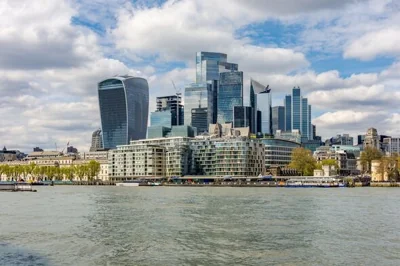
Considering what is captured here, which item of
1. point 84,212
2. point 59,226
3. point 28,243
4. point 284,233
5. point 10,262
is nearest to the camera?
point 10,262

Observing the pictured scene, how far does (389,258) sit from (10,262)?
2627cm

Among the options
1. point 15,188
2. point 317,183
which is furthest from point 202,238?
point 317,183

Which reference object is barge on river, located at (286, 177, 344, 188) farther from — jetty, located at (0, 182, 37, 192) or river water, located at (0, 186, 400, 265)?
river water, located at (0, 186, 400, 265)

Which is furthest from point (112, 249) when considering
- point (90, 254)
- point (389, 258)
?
point (389, 258)

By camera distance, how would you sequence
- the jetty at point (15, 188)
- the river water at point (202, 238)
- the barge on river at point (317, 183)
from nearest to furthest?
the river water at point (202, 238), the jetty at point (15, 188), the barge on river at point (317, 183)

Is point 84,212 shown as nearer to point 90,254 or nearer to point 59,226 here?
point 59,226

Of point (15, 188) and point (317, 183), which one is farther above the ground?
point (15, 188)

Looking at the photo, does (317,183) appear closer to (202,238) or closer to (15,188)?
(15,188)

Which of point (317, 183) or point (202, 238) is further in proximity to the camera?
point (317, 183)

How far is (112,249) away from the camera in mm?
41531

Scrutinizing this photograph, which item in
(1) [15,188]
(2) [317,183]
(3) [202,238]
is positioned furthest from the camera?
(2) [317,183]

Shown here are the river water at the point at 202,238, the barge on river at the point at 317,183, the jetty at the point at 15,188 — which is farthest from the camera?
the barge on river at the point at 317,183

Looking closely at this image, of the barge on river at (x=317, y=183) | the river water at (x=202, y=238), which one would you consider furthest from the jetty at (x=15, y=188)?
the river water at (x=202, y=238)

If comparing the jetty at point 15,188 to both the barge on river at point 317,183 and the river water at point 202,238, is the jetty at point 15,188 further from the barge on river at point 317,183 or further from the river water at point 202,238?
the river water at point 202,238
